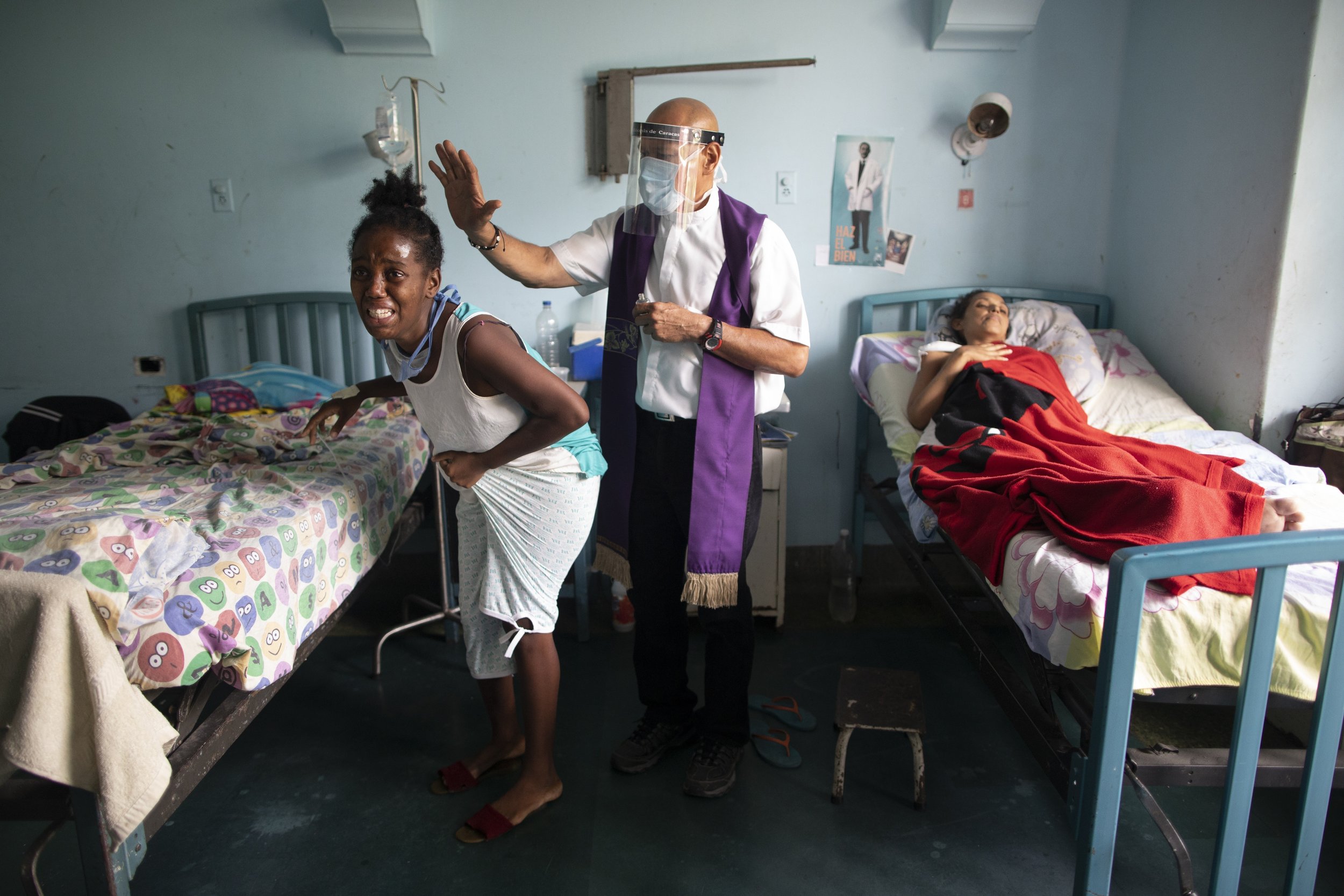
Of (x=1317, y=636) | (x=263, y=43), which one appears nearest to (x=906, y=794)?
(x=1317, y=636)

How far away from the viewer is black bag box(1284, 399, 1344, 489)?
2303mm

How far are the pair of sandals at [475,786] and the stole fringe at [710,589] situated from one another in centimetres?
62

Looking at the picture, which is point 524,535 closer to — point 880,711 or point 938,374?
point 880,711

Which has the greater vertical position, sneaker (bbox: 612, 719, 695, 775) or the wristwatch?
the wristwatch

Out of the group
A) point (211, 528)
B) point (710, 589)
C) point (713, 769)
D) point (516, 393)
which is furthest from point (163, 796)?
point (713, 769)

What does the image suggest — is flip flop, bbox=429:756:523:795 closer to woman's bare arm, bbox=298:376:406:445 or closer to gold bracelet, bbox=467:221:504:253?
woman's bare arm, bbox=298:376:406:445

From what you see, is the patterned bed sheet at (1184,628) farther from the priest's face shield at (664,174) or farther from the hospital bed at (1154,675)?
the priest's face shield at (664,174)

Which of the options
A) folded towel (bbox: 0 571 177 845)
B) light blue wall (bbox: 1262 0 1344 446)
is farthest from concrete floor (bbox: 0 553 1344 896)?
light blue wall (bbox: 1262 0 1344 446)

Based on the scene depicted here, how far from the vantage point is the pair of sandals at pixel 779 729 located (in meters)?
2.13

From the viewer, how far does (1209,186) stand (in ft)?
8.78

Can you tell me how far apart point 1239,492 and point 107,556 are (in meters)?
1.97

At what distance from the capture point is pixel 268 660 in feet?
4.73

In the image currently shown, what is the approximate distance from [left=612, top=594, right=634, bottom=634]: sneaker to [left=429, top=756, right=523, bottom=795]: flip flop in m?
0.84

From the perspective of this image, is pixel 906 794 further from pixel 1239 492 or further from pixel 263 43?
pixel 263 43
